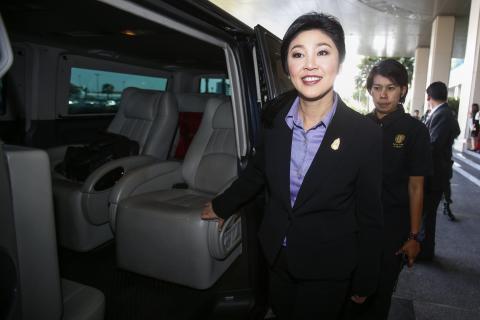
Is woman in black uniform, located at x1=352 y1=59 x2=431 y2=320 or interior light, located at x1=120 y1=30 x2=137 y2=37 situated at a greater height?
interior light, located at x1=120 y1=30 x2=137 y2=37

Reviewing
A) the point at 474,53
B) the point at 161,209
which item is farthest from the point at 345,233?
the point at 474,53

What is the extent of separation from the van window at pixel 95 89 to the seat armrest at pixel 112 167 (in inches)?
62.0

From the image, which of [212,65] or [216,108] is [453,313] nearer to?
[216,108]

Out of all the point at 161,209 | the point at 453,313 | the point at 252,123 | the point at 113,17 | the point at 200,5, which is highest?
the point at 113,17

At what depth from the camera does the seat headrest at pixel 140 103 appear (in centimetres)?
393

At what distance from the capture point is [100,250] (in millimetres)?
3209

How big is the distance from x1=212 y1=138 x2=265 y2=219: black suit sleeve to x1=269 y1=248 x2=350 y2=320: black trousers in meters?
0.35

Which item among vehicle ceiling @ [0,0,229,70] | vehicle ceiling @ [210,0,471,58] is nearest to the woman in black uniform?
vehicle ceiling @ [0,0,229,70]

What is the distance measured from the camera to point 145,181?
3055 millimetres

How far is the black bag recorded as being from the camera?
11.0ft

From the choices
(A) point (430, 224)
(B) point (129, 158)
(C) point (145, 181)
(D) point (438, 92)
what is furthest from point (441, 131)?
(B) point (129, 158)

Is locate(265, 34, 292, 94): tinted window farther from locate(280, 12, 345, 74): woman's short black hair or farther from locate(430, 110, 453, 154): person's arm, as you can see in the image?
locate(430, 110, 453, 154): person's arm

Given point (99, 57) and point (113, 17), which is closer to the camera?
point (113, 17)

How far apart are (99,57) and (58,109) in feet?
2.92
